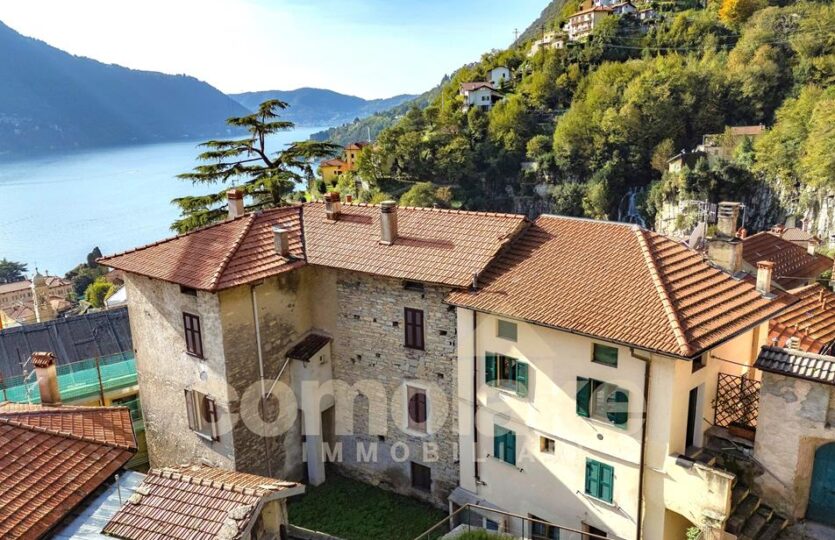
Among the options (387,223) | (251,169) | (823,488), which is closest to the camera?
(823,488)

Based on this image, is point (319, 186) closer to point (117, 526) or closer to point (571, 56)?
point (571, 56)

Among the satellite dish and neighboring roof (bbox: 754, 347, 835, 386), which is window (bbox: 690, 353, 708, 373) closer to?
neighboring roof (bbox: 754, 347, 835, 386)

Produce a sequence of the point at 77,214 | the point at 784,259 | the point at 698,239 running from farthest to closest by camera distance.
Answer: the point at 77,214, the point at 698,239, the point at 784,259

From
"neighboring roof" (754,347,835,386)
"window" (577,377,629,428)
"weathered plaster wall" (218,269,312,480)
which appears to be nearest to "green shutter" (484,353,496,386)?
"window" (577,377,629,428)

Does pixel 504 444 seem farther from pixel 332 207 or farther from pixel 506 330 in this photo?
pixel 332 207

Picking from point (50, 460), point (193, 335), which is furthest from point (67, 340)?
point (50, 460)

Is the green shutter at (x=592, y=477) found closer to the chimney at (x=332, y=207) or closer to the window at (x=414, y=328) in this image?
the window at (x=414, y=328)
